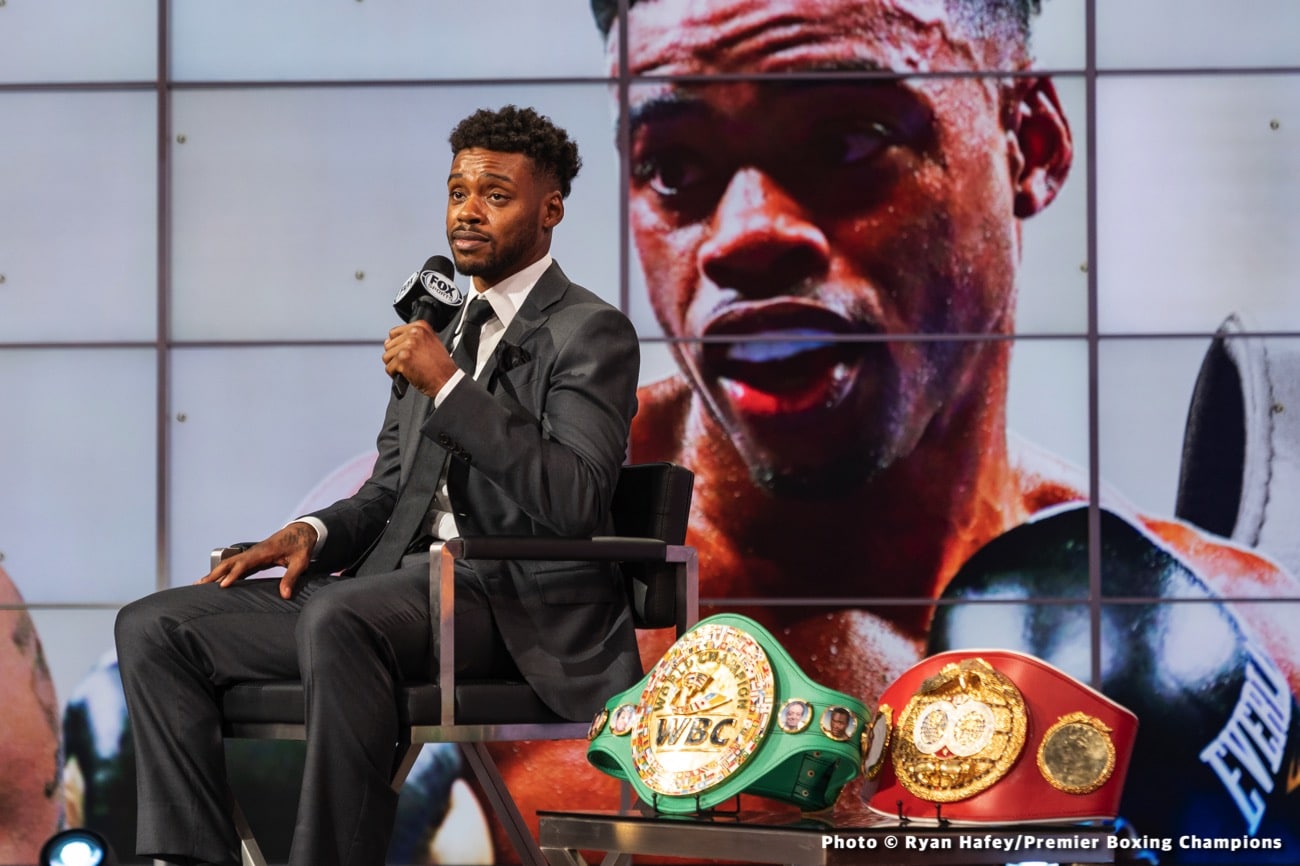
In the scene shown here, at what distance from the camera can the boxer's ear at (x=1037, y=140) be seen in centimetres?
488

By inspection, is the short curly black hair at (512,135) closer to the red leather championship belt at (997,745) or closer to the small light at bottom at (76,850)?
the red leather championship belt at (997,745)

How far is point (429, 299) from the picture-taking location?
280cm

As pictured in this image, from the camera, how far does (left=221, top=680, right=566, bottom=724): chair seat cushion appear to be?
2.66 meters

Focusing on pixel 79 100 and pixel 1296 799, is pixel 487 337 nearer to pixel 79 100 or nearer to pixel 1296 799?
pixel 79 100

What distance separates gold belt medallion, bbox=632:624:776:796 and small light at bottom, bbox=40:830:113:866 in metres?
1.99

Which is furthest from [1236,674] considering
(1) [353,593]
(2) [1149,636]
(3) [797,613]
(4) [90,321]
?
(4) [90,321]

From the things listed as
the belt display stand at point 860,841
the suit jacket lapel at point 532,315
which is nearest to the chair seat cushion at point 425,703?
the belt display stand at point 860,841

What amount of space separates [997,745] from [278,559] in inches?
52.8

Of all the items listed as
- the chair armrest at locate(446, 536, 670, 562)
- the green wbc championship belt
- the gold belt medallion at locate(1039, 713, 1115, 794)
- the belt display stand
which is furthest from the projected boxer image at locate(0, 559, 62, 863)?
the gold belt medallion at locate(1039, 713, 1115, 794)

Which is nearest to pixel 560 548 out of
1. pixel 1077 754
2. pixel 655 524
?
pixel 655 524

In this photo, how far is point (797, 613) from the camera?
4855mm

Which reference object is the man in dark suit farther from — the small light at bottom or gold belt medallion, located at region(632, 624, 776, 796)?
the small light at bottom

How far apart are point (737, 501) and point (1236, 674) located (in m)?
1.55

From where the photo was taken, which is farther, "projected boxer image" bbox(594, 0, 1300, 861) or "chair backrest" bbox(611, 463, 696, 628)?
"projected boxer image" bbox(594, 0, 1300, 861)
